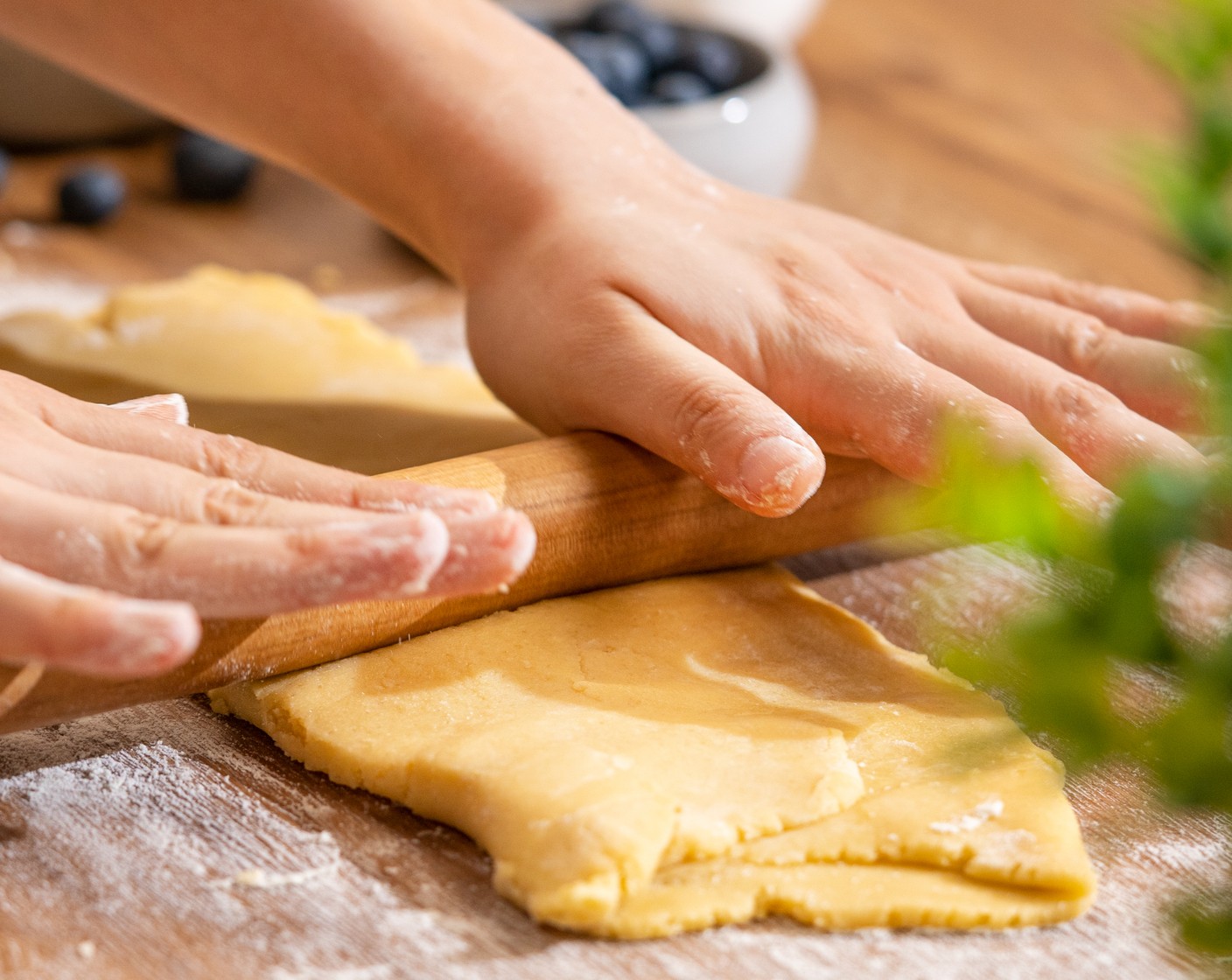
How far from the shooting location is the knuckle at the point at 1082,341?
143cm

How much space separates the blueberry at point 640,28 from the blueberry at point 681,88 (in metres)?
0.04

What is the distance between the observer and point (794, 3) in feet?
9.33

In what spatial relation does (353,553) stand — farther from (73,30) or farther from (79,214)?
(79,214)

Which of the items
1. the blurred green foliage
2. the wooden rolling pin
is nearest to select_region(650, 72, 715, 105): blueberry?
the wooden rolling pin

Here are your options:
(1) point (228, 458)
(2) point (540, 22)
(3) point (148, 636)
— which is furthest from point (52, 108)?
(3) point (148, 636)

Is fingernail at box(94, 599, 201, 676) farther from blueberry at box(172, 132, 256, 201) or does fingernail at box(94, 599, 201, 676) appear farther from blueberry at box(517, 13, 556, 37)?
blueberry at box(517, 13, 556, 37)

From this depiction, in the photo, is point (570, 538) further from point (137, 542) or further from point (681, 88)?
point (681, 88)

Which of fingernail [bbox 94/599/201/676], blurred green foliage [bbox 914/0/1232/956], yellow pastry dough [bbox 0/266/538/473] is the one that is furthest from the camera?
yellow pastry dough [bbox 0/266/538/473]

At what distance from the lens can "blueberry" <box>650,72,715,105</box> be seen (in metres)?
2.18

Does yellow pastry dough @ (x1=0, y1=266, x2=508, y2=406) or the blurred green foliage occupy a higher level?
the blurred green foliage

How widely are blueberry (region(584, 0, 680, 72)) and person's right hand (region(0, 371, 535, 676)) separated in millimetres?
1464

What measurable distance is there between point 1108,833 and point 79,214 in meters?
1.88

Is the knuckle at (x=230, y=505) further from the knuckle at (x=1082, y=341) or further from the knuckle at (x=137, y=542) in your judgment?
the knuckle at (x=1082, y=341)

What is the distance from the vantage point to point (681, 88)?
220 centimetres
